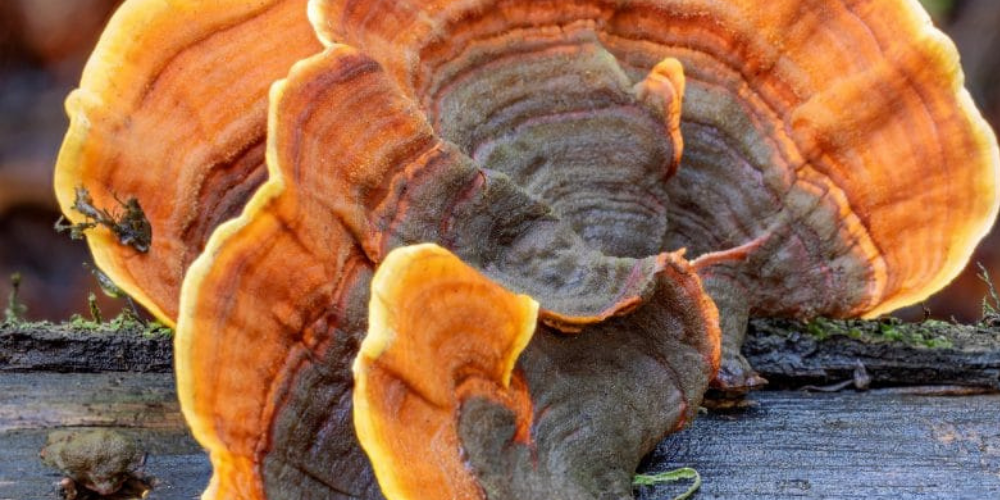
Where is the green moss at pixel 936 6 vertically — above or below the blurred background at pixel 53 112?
above

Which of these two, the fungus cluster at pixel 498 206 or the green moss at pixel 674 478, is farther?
the green moss at pixel 674 478

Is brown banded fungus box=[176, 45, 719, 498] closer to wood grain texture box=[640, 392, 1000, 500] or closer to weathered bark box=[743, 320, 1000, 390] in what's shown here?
wood grain texture box=[640, 392, 1000, 500]

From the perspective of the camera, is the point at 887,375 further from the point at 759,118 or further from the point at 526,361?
the point at 526,361

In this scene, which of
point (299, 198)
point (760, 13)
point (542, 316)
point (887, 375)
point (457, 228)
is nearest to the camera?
point (299, 198)

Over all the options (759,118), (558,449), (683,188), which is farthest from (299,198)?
(759,118)

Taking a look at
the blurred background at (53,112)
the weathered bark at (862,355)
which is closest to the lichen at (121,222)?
the weathered bark at (862,355)

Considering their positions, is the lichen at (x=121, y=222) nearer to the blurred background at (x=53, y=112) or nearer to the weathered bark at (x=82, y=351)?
the weathered bark at (x=82, y=351)

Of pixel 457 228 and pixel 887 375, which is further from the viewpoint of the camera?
pixel 887 375
